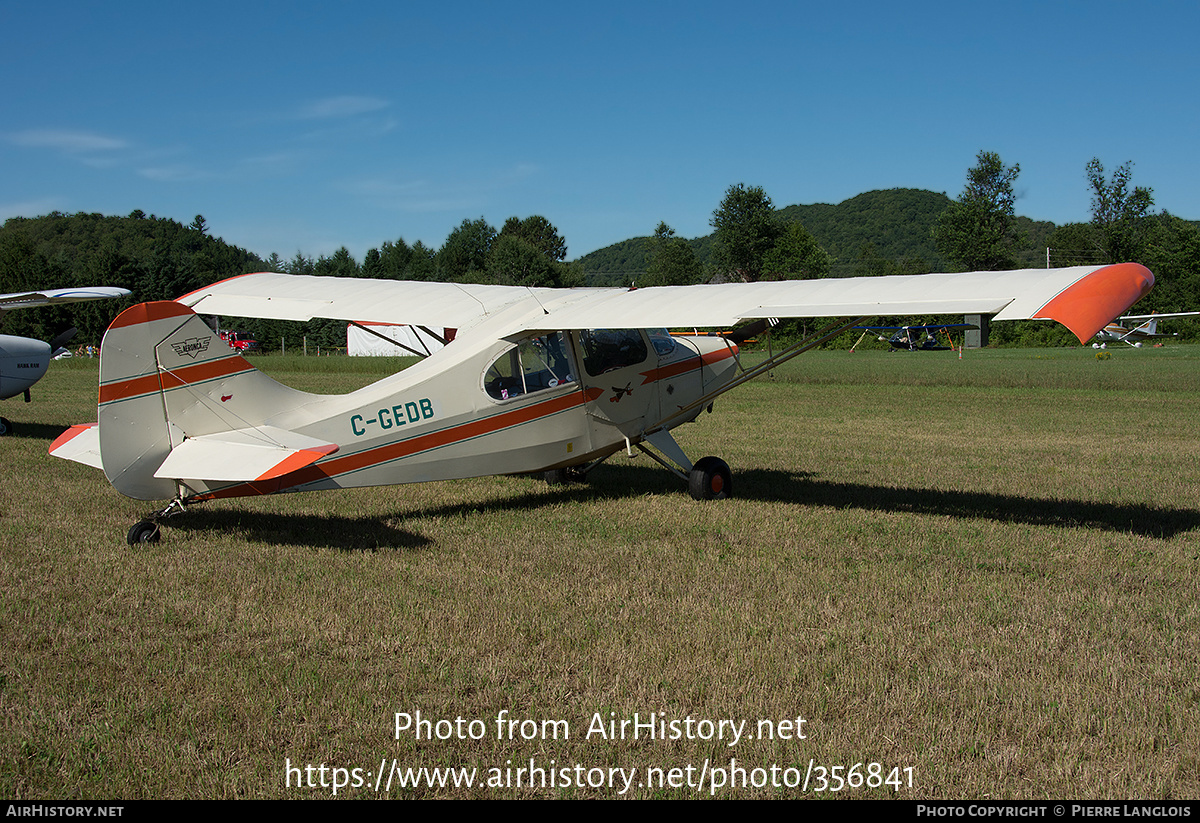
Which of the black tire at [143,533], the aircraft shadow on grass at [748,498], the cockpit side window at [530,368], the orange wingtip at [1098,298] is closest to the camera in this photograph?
the orange wingtip at [1098,298]

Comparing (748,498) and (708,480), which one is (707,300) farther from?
(748,498)

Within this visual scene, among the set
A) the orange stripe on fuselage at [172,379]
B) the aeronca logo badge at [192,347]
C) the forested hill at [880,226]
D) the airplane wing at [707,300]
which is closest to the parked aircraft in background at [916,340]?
the airplane wing at [707,300]

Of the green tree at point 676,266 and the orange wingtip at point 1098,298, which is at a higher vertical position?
the green tree at point 676,266

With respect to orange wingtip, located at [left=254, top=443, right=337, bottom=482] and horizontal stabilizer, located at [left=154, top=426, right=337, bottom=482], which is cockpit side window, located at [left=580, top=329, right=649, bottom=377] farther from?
orange wingtip, located at [left=254, top=443, right=337, bottom=482]

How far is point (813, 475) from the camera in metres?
11.0

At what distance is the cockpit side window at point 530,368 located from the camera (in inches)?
331

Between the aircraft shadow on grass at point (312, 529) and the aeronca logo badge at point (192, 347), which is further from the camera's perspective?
the aircraft shadow on grass at point (312, 529)

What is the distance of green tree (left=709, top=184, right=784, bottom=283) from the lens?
90.9 metres

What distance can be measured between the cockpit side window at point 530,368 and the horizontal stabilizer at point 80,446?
3270 mm

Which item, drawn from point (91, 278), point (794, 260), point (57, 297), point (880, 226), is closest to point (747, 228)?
Result: point (794, 260)

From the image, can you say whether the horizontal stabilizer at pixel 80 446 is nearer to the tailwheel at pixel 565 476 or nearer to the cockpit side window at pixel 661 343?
the tailwheel at pixel 565 476

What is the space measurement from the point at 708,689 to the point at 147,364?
472 centimetres

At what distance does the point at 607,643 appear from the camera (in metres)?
4.85

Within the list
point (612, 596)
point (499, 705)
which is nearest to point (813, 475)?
point (612, 596)
